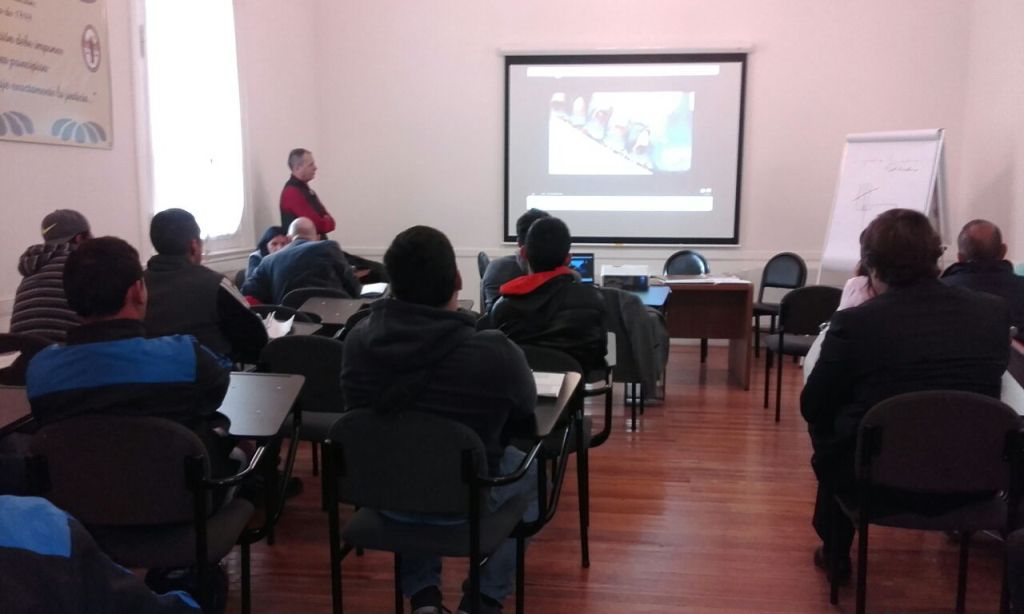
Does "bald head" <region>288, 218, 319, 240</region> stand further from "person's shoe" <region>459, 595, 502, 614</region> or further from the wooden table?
"person's shoe" <region>459, 595, 502, 614</region>

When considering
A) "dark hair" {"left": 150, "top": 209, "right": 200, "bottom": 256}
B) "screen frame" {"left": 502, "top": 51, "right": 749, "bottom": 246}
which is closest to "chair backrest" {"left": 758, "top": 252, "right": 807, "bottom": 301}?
"screen frame" {"left": 502, "top": 51, "right": 749, "bottom": 246}

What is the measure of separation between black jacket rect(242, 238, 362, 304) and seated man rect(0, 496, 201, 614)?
142 inches

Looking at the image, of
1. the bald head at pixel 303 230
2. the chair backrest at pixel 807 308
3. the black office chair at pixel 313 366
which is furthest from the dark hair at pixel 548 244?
the bald head at pixel 303 230

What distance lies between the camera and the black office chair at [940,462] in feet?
7.13

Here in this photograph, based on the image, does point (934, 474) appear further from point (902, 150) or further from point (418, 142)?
point (418, 142)

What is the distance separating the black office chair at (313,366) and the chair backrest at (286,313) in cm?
66

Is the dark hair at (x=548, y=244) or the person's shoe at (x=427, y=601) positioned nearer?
the person's shoe at (x=427, y=601)

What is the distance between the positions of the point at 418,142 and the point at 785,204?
3.34 meters

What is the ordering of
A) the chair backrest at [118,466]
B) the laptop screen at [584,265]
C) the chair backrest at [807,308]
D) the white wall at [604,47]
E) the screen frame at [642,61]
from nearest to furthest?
the chair backrest at [118,466] < the chair backrest at [807,308] < the laptop screen at [584,265] < the white wall at [604,47] < the screen frame at [642,61]

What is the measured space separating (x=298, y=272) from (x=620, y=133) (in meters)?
3.86

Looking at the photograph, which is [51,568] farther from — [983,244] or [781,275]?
[781,275]

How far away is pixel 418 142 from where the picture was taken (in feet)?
25.1

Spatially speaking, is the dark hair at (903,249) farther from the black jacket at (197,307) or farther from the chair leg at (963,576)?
the black jacket at (197,307)

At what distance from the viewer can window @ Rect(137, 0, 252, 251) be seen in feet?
16.5
